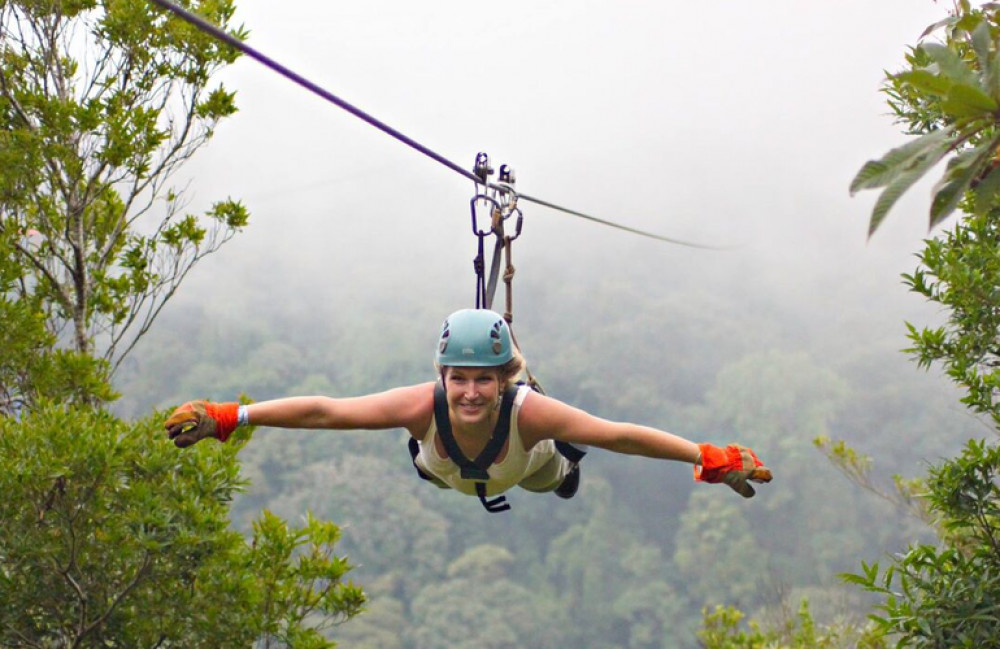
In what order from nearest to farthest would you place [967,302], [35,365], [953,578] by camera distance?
1. [953,578]
2. [967,302]
3. [35,365]

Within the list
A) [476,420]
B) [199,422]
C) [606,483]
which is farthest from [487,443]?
[606,483]

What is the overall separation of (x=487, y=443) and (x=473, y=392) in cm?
22

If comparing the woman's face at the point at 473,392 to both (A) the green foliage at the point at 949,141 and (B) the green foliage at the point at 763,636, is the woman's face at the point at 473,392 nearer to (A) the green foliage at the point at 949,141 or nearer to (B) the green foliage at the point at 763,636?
(A) the green foliage at the point at 949,141

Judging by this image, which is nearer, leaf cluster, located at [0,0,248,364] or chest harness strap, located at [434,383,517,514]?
chest harness strap, located at [434,383,517,514]

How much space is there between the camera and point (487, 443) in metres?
3.97

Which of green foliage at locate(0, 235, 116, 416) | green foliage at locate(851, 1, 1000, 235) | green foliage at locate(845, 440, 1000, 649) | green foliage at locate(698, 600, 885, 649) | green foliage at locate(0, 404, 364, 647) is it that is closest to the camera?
green foliage at locate(851, 1, 1000, 235)

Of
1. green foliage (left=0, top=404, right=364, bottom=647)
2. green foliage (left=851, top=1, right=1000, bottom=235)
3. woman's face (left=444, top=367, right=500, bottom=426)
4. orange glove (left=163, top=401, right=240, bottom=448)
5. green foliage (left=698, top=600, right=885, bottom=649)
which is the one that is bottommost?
green foliage (left=851, top=1, right=1000, bottom=235)

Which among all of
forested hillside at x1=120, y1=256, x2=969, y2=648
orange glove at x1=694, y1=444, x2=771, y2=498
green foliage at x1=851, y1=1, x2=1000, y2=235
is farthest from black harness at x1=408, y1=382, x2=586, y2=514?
forested hillside at x1=120, y1=256, x2=969, y2=648

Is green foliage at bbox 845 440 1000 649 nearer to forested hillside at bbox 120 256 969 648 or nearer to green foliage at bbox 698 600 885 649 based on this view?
green foliage at bbox 698 600 885 649

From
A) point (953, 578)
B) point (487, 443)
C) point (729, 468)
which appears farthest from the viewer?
point (953, 578)

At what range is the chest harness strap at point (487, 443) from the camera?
3.91m

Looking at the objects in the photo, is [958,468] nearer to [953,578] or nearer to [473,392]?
[953,578]

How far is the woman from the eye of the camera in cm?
369

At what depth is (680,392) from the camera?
265ft
